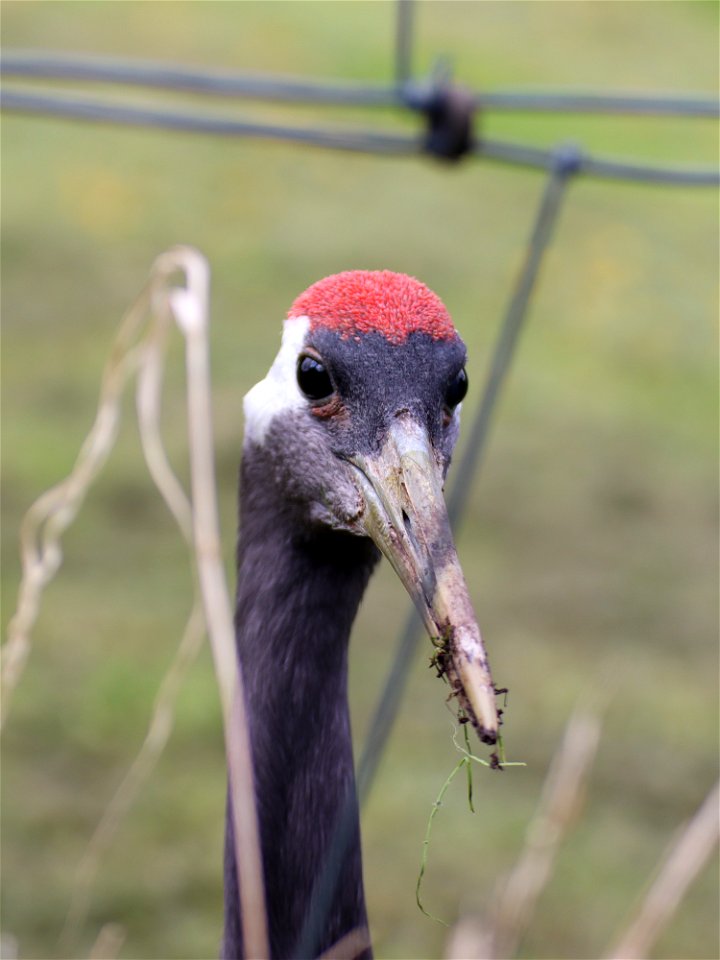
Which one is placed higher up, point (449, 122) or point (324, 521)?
point (449, 122)

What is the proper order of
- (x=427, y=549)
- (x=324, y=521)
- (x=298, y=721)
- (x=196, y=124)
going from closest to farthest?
1. (x=427, y=549)
2. (x=324, y=521)
3. (x=298, y=721)
4. (x=196, y=124)

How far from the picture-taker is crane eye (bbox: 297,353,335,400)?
201 centimetres

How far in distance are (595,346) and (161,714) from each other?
5.59 m

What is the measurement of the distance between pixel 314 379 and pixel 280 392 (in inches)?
3.9

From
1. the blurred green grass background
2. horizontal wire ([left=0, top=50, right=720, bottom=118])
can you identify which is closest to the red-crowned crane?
horizontal wire ([left=0, top=50, right=720, bottom=118])

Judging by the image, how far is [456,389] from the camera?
202 centimetres

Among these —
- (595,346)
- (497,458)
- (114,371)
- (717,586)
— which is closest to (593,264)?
(595,346)

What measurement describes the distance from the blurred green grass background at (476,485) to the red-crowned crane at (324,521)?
183 centimetres

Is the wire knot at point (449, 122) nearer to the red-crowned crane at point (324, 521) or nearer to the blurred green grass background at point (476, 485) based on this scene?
the red-crowned crane at point (324, 521)

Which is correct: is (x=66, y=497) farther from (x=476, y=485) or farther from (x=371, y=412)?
(x=476, y=485)

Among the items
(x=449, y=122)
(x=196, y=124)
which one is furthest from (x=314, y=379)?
(x=449, y=122)

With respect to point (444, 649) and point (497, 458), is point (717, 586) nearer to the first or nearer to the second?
point (497, 458)

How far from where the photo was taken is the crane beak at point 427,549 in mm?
1580

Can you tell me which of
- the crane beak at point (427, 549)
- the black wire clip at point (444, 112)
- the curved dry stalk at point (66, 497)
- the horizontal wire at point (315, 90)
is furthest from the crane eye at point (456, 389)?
the black wire clip at point (444, 112)
